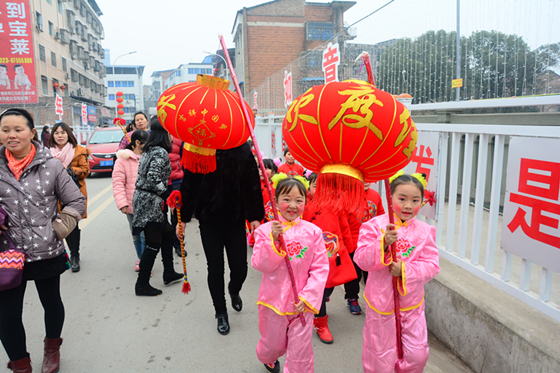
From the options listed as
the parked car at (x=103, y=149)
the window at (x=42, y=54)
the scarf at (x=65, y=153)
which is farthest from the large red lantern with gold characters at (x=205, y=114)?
the window at (x=42, y=54)

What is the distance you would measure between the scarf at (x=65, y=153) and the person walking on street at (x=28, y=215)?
210cm

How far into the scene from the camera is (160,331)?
302 cm

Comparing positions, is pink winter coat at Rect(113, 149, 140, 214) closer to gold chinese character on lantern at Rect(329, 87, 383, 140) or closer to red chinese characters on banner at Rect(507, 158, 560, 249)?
gold chinese character on lantern at Rect(329, 87, 383, 140)

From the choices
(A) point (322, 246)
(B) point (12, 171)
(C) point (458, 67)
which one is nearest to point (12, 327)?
(B) point (12, 171)

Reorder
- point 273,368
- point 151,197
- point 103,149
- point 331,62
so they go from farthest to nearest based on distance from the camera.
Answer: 1. point 103,149
2. point 331,62
3. point 151,197
4. point 273,368

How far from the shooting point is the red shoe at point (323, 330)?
9.34 ft

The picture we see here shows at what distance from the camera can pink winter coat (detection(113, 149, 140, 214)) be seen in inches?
154

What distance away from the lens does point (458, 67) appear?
169 inches

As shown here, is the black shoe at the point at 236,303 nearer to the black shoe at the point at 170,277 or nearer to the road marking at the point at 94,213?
the black shoe at the point at 170,277

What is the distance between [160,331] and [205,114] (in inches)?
72.1

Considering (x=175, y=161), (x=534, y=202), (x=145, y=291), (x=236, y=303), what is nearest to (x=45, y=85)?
(x=175, y=161)

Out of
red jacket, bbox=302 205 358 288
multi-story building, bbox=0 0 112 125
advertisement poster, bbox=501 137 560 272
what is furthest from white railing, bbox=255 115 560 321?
multi-story building, bbox=0 0 112 125

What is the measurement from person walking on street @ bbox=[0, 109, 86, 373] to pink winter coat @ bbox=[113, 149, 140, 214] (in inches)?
57.3

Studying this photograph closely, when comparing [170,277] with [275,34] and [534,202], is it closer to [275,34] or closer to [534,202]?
[534,202]
